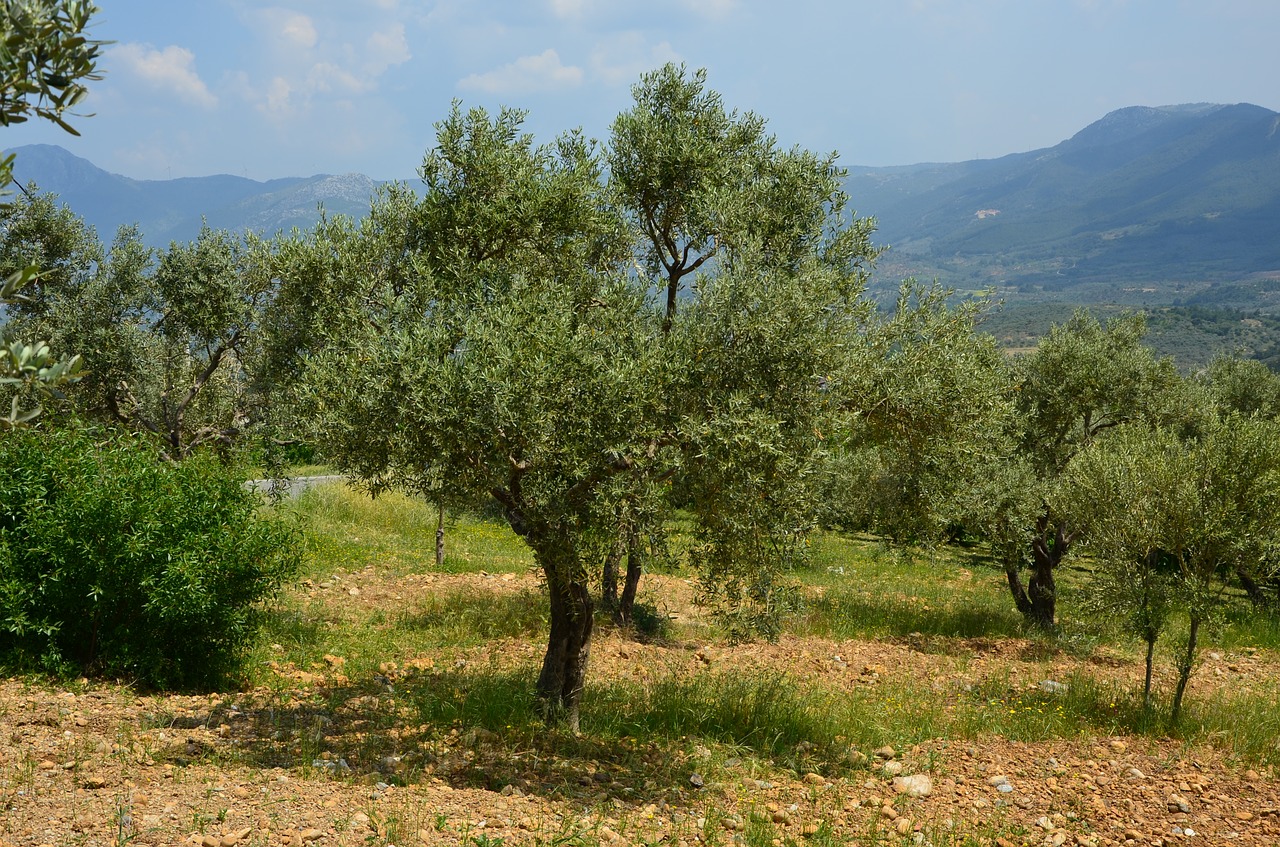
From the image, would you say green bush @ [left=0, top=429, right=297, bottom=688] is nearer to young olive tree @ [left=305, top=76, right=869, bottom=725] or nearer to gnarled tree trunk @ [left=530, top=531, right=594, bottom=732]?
young olive tree @ [left=305, top=76, right=869, bottom=725]

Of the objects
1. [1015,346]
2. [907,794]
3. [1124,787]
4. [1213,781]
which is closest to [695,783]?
[907,794]

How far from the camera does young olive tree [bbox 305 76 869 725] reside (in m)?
9.16

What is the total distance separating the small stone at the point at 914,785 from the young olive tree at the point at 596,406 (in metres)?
3.39

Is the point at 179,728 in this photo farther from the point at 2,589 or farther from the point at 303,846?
the point at 303,846

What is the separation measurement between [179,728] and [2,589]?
3033 millimetres

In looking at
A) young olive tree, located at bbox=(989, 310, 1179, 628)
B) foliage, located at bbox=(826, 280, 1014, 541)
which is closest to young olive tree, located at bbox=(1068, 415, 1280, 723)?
foliage, located at bbox=(826, 280, 1014, 541)

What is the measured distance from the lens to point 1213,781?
38.3 feet

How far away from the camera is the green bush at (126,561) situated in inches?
414

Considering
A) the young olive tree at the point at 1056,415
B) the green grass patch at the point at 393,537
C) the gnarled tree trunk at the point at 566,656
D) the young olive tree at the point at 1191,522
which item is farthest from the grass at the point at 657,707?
the young olive tree at the point at 1056,415

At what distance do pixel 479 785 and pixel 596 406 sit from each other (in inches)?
193

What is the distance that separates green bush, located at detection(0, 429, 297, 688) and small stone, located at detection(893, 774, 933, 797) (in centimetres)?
951

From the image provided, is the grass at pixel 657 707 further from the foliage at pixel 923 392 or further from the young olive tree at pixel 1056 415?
the foliage at pixel 923 392

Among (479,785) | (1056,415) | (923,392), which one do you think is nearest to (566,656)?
(479,785)

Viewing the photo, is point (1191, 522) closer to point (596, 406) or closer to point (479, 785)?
point (596, 406)
